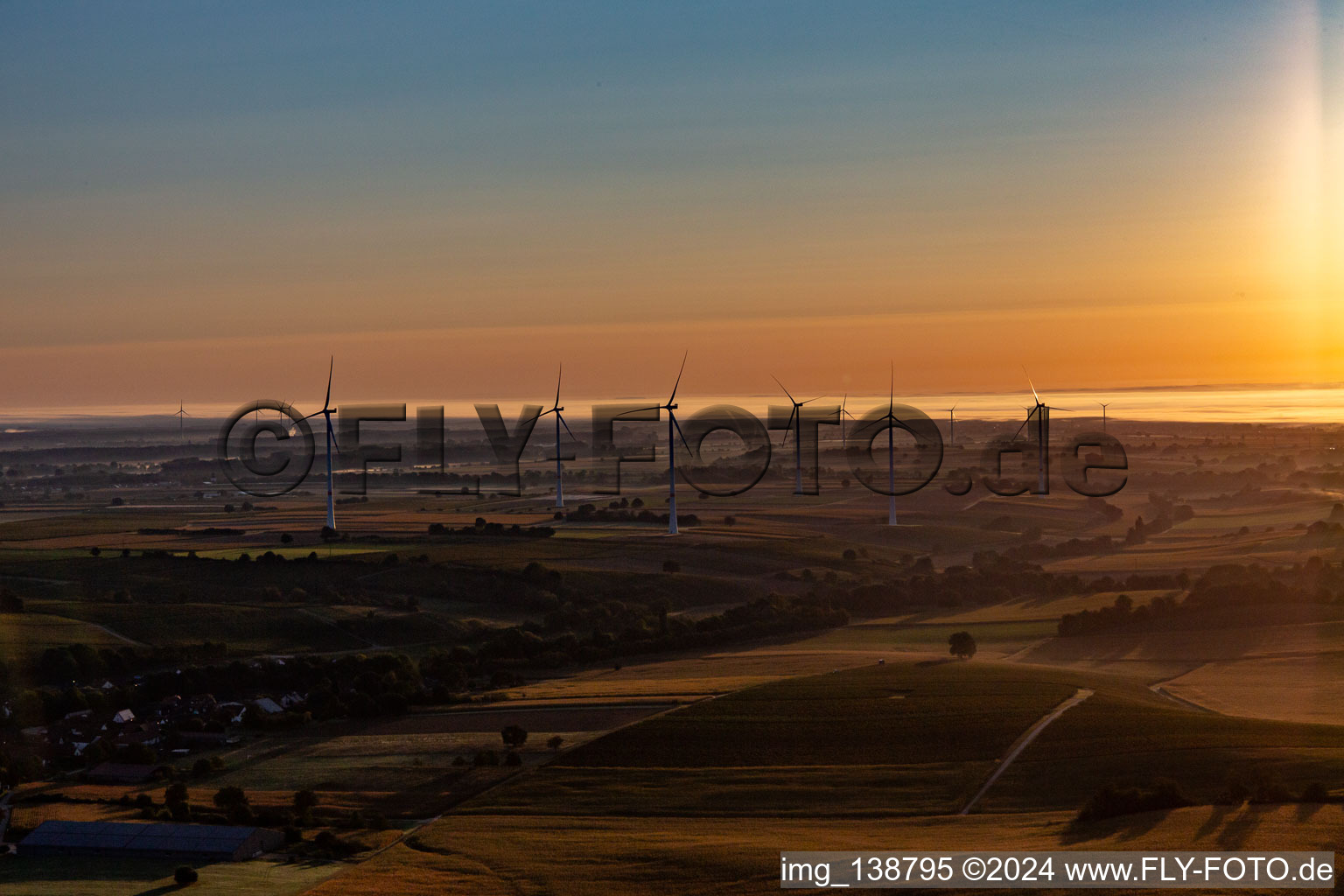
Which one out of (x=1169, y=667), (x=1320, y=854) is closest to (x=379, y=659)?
(x=1169, y=667)

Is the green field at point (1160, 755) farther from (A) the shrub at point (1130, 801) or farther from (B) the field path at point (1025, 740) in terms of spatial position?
(A) the shrub at point (1130, 801)

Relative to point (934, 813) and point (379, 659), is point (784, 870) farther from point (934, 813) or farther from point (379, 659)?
point (379, 659)

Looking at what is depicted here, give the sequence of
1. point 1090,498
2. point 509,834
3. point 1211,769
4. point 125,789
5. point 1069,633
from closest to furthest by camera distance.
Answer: point 509,834 < point 1211,769 < point 125,789 < point 1069,633 < point 1090,498

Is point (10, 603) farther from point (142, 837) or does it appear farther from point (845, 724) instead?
point (845, 724)

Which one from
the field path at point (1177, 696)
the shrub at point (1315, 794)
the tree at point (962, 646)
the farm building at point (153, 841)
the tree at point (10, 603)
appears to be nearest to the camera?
the shrub at point (1315, 794)

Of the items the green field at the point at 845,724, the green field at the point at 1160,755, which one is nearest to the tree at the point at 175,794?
the green field at the point at 845,724

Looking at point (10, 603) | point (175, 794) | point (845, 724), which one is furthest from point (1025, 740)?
point (10, 603)

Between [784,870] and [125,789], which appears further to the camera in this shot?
[125,789]
